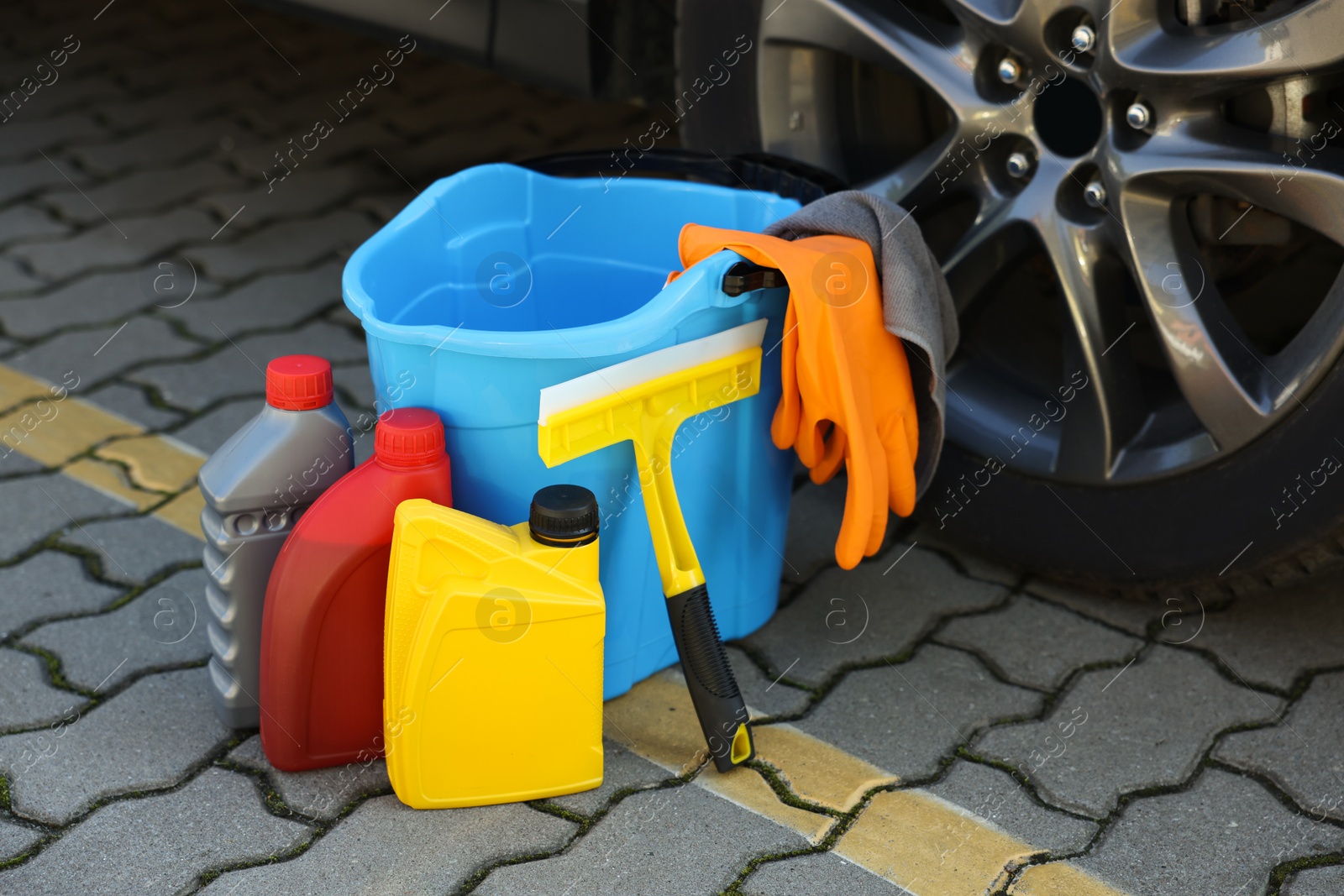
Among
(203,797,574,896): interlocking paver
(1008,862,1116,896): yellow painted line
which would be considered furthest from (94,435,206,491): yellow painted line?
(1008,862,1116,896): yellow painted line

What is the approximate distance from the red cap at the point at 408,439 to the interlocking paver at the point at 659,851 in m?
0.44

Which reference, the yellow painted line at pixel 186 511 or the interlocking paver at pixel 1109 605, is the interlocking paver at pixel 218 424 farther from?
the interlocking paver at pixel 1109 605

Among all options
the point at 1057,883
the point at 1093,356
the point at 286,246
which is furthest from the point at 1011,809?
the point at 286,246

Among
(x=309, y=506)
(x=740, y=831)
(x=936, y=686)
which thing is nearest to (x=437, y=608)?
(x=309, y=506)

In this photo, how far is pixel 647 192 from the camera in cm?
177

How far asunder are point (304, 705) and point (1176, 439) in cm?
111

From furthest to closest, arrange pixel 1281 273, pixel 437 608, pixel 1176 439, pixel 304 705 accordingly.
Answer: pixel 1281 273 → pixel 1176 439 → pixel 304 705 → pixel 437 608

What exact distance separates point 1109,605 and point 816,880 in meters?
0.70

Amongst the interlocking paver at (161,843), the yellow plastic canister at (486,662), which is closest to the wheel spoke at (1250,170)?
the yellow plastic canister at (486,662)

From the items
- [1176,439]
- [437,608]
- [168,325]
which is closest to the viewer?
[437,608]

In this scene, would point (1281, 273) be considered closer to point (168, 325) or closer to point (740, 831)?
point (740, 831)

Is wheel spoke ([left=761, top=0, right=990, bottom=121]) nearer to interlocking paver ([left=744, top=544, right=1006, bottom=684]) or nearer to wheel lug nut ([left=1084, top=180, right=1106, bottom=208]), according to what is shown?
wheel lug nut ([left=1084, top=180, right=1106, bottom=208])

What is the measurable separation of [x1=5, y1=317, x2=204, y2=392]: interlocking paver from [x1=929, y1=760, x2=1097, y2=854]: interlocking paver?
157 centimetres

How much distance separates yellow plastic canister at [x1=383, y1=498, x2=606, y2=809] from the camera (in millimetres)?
1350
